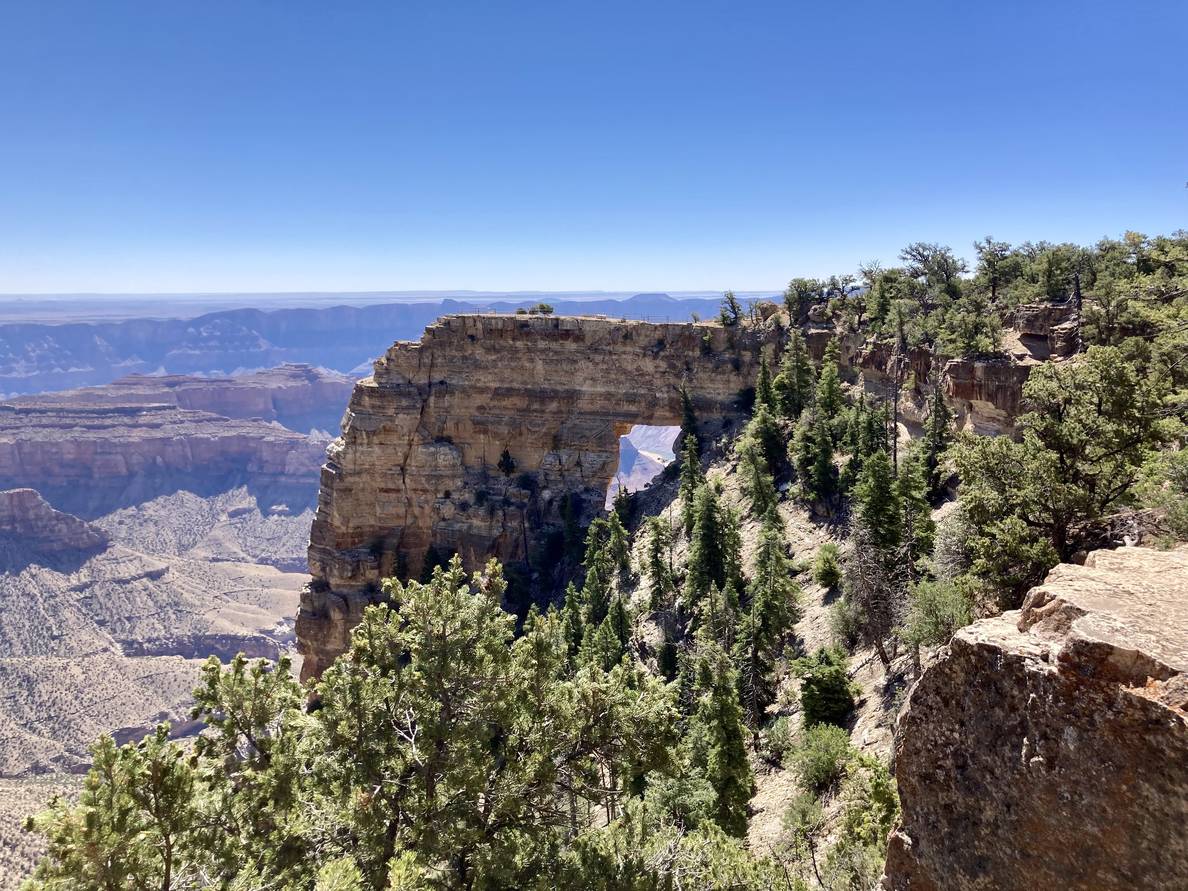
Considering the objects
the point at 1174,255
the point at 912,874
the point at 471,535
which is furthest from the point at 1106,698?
the point at 471,535

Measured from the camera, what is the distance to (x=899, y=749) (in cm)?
966

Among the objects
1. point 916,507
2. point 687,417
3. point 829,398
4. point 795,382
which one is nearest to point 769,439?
point 829,398

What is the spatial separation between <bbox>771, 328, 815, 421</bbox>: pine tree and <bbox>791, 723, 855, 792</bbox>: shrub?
126 ft

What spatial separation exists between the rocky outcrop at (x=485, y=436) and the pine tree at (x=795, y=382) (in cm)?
833

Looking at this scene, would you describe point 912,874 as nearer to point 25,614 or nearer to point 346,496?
point 346,496

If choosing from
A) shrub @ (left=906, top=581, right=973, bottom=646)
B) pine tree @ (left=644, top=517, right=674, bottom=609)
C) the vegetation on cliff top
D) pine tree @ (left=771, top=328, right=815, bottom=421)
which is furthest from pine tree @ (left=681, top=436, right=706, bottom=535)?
shrub @ (left=906, top=581, right=973, bottom=646)

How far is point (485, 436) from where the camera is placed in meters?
71.8

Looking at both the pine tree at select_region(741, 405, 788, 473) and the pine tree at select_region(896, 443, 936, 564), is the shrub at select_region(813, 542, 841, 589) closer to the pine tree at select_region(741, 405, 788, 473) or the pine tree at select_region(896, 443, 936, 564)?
the pine tree at select_region(896, 443, 936, 564)

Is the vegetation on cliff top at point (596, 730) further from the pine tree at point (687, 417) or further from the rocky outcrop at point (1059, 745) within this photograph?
the pine tree at point (687, 417)

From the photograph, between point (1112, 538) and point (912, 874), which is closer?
point (912, 874)

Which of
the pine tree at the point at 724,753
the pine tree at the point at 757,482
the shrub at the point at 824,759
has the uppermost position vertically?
the pine tree at the point at 757,482

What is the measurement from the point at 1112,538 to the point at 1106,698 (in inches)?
502

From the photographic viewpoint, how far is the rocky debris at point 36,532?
160875mm

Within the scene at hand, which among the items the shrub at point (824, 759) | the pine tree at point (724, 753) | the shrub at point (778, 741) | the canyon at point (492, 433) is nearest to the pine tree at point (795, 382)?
the canyon at point (492, 433)
